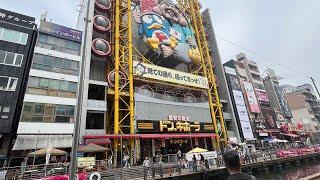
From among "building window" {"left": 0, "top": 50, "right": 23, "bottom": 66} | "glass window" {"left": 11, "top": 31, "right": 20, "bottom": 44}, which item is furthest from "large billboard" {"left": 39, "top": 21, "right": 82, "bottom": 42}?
"building window" {"left": 0, "top": 50, "right": 23, "bottom": 66}

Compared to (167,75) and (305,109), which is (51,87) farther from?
(305,109)

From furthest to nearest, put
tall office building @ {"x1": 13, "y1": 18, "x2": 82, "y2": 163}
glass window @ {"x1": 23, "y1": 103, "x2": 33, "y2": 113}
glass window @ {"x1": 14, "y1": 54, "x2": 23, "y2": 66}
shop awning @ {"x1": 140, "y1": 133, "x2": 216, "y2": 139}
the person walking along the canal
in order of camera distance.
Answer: shop awning @ {"x1": 140, "y1": 133, "x2": 216, "y2": 139} → glass window @ {"x1": 14, "y1": 54, "x2": 23, "y2": 66} → glass window @ {"x1": 23, "y1": 103, "x2": 33, "y2": 113} → tall office building @ {"x1": 13, "y1": 18, "x2": 82, "y2": 163} → the person walking along the canal

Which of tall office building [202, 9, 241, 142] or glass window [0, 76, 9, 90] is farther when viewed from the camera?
tall office building [202, 9, 241, 142]

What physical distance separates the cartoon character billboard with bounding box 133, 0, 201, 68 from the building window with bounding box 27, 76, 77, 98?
45.6 ft

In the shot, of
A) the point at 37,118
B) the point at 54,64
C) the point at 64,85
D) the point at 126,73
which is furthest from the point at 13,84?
the point at 126,73

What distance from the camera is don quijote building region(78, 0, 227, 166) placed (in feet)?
95.2

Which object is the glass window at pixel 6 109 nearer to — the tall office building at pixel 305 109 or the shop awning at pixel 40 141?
the shop awning at pixel 40 141

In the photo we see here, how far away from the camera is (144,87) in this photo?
3372 cm

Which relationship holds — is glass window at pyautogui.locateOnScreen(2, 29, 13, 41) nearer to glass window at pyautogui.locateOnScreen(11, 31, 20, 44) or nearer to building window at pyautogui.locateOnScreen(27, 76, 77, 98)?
glass window at pyautogui.locateOnScreen(11, 31, 20, 44)

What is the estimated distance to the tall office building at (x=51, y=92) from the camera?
76.1ft

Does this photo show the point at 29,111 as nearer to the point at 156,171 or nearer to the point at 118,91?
the point at 118,91

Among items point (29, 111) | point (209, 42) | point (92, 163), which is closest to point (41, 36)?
point (29, 111)

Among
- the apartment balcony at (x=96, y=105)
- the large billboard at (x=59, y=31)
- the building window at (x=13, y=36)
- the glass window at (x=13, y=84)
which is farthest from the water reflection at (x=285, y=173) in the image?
the building window at (x=13, y=36)

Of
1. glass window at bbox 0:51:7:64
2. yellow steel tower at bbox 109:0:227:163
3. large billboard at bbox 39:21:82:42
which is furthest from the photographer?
yellow steel tower at bbox 109:0:227:163
